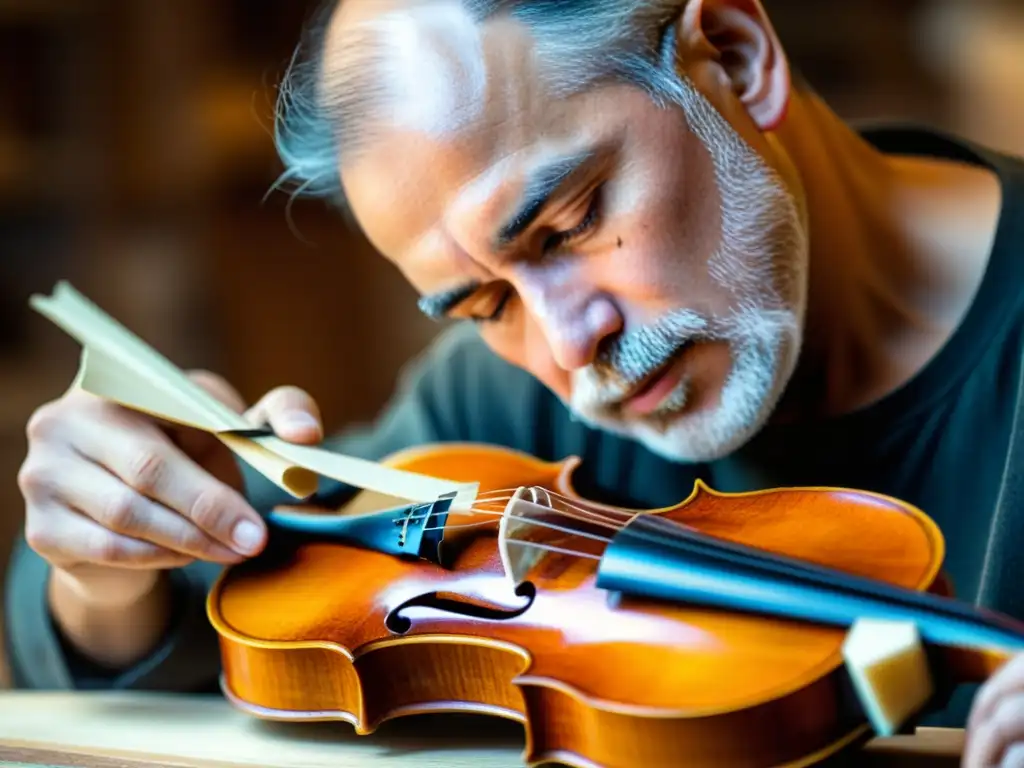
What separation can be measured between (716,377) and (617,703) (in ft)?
0.74

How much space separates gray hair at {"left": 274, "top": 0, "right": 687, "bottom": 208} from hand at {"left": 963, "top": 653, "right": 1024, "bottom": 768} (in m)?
0.32

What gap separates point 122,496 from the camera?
0.59 meters

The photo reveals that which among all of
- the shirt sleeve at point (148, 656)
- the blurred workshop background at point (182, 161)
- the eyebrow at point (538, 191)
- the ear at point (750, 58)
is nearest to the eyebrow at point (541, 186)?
the eyebrow at point (538, 191)

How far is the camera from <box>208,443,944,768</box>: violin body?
383mm

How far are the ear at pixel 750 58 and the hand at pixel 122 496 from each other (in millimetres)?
307

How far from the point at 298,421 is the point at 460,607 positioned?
0.18 metres

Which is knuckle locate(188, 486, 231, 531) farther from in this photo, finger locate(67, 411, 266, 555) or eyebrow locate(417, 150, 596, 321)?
eyebrow locate(417, 150, 596, 321)

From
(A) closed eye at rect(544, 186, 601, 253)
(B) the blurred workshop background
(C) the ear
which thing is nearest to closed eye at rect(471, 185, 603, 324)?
(A) closed eye at rect(544, 186, 601, 253)

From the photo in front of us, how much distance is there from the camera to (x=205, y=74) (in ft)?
4.84

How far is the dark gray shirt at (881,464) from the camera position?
1.84 feet

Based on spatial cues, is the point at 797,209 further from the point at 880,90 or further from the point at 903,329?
the point at 880,90

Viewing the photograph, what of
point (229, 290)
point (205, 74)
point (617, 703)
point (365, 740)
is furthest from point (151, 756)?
point (205, 74)

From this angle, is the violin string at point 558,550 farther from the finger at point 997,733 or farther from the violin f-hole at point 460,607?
the finger at point 997,733

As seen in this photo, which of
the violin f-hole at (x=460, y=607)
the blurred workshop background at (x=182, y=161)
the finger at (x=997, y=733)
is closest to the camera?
the finger at (x=997, y=733)
